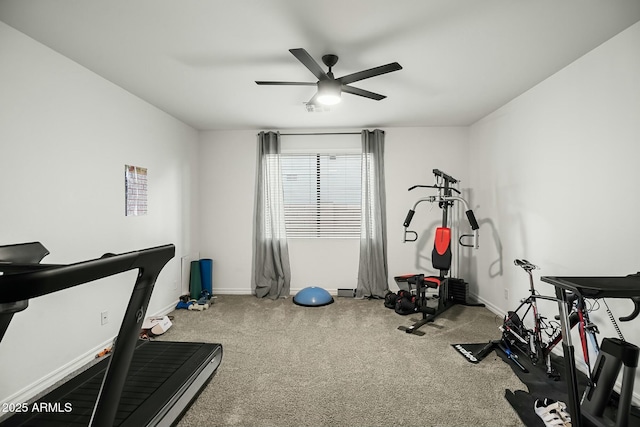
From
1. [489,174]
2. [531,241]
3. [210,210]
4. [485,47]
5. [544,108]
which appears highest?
[485,47]

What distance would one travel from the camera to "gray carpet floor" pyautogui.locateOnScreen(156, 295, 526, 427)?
1.85m

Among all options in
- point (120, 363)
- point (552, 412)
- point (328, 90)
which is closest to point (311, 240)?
point (328, 90)

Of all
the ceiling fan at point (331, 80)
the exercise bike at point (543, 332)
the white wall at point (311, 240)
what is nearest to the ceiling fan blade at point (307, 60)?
the ceiling fan at point (331, 80)

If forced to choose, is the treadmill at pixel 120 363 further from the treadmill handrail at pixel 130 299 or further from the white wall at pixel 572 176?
the white wall at pixel 572 176

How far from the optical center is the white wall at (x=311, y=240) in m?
4.42

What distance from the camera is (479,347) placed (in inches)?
108

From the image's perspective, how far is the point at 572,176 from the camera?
2.48 metres

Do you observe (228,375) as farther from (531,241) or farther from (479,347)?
(531,241)

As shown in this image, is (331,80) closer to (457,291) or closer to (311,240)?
(311,240)

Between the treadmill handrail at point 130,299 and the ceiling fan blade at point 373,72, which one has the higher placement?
the ceiling fan blade at point 373,72

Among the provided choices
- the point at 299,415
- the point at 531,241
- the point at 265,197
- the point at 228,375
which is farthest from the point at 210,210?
the point at 531,241

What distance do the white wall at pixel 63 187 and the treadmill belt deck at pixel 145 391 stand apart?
24.0 inches

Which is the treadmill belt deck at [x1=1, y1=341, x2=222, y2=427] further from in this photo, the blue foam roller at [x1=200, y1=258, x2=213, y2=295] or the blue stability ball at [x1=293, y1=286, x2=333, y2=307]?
the blue foam roller at [x1=200, y1=258, x2=213, y2=295]

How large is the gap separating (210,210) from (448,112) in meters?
3.66
